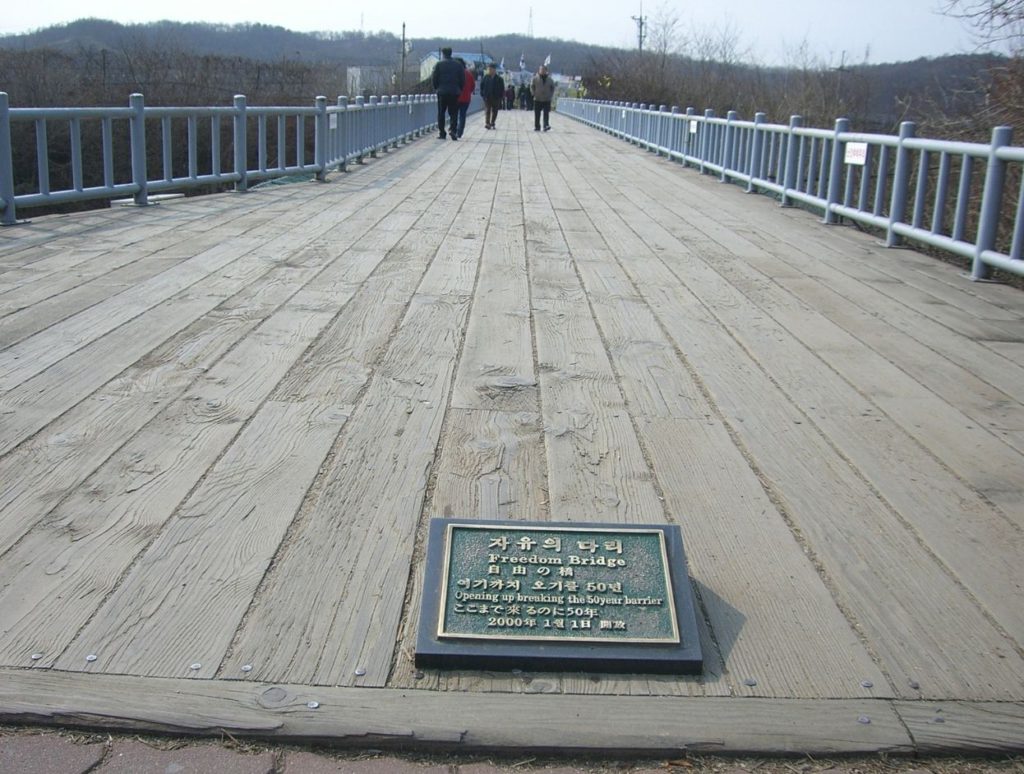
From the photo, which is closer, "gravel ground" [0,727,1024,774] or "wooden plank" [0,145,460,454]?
"gravel ground" [0,727,1024,774]

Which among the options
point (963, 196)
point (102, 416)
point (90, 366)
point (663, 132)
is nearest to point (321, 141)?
point (663, 132)

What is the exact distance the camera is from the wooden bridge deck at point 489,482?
2.46 m

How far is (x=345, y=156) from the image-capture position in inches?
645

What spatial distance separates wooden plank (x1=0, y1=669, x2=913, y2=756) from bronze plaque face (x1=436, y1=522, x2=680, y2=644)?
19cm

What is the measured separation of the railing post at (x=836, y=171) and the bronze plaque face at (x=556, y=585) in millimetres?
8929

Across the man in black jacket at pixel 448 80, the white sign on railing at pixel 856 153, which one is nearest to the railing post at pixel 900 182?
the white sign on railing at pixel 856 153

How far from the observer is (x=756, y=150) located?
14.4m

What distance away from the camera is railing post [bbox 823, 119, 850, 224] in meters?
11.1

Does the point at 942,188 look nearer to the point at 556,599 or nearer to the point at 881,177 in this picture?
the point at 881,177

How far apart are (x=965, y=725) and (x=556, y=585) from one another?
96 cm

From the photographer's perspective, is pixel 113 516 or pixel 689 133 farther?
pixel 689 133

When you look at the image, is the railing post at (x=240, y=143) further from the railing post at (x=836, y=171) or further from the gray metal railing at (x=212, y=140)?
the railing post at (x=836, y=171)

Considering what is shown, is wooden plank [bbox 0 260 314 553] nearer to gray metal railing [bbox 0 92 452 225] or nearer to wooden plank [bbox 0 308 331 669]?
wooden plank [bbox 0 308 331 669]

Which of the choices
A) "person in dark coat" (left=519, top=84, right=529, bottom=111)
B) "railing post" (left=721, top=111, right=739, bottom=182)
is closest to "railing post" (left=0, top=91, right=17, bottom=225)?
"railing post" (left=721, top=111, right=739, bottom=182)
